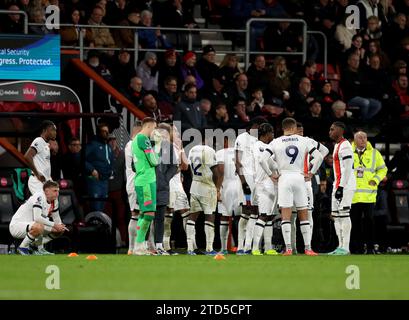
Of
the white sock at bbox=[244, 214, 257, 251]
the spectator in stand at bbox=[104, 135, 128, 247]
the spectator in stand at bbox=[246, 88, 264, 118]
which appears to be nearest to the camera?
the white sock at bbox=[244, 214, 257, 251]

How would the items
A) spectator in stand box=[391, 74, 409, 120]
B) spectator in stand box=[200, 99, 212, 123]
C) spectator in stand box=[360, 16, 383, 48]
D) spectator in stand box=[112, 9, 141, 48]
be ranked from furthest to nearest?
spectator in stand box=[360, 16, 383, 48] < spectator in stand box=[391, 74, 409, 120] < spectator in stand box=[112, 9, 141, 48] < spectator in stand box=[200, 99, 212, 123]

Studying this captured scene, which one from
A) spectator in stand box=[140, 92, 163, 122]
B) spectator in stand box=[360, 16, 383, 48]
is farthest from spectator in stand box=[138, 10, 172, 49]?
spectator in stand box=[360, 16, 383, 48]

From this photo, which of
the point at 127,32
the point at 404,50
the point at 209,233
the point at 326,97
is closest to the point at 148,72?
the point at 127,32

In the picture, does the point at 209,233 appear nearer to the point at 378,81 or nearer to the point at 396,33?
the point at 378,81

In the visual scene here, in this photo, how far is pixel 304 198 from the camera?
21.7 meters

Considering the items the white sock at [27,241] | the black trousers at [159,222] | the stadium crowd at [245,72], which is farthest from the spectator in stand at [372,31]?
the white sock at [27,241]

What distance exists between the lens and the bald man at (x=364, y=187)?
920 inches

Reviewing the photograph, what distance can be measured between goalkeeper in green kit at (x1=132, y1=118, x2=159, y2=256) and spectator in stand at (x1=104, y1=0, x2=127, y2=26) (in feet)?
24.9

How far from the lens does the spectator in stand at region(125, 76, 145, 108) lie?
26453mm

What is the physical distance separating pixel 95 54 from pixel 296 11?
264 inches

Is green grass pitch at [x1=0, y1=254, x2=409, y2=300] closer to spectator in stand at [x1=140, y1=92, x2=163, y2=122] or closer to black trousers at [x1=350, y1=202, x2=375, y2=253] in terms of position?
black trousers at [x1=350, y1=202, x2=375, y2=253]

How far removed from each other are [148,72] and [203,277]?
11815 mm

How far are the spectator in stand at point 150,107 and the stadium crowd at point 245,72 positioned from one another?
0.02 meters
